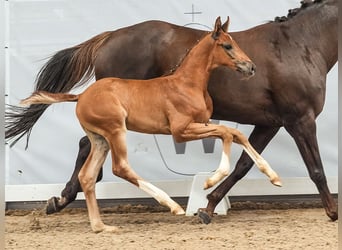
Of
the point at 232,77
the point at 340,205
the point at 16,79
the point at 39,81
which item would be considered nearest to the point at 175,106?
the point at 232,77

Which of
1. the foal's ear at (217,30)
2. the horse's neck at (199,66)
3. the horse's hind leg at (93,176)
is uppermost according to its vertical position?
the foal's ear at (217,30)

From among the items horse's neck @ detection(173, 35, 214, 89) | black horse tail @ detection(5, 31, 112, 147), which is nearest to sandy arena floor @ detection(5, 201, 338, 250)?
black horse tail @ detection(5, 31, 112, 147)

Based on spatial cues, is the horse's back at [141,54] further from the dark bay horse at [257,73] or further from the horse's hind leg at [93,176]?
the horse's hind leg at [93,176]

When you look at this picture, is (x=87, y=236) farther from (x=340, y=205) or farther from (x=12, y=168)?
(x=340, y=205)

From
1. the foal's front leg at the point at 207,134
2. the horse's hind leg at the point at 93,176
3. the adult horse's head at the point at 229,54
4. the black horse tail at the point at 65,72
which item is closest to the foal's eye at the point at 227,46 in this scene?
the adult horse's head at the point at 229,54

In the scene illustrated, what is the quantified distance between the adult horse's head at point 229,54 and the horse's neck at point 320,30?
719 millimetres

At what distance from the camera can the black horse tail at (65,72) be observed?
14.6 feet

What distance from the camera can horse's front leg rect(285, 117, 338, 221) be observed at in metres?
4.17

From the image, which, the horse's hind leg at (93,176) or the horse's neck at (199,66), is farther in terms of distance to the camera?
the horse's neck at (199,66)

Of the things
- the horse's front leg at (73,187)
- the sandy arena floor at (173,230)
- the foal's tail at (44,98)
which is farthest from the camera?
the horse's front leg at (73,187)

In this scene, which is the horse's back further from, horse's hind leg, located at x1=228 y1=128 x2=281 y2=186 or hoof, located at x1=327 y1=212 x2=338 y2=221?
hoof, located at x1=327 y1=212 x2=338 y2=221

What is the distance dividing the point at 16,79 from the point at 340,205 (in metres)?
3.99

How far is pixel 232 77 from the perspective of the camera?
432cm

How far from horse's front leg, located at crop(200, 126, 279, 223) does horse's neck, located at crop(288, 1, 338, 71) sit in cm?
66
